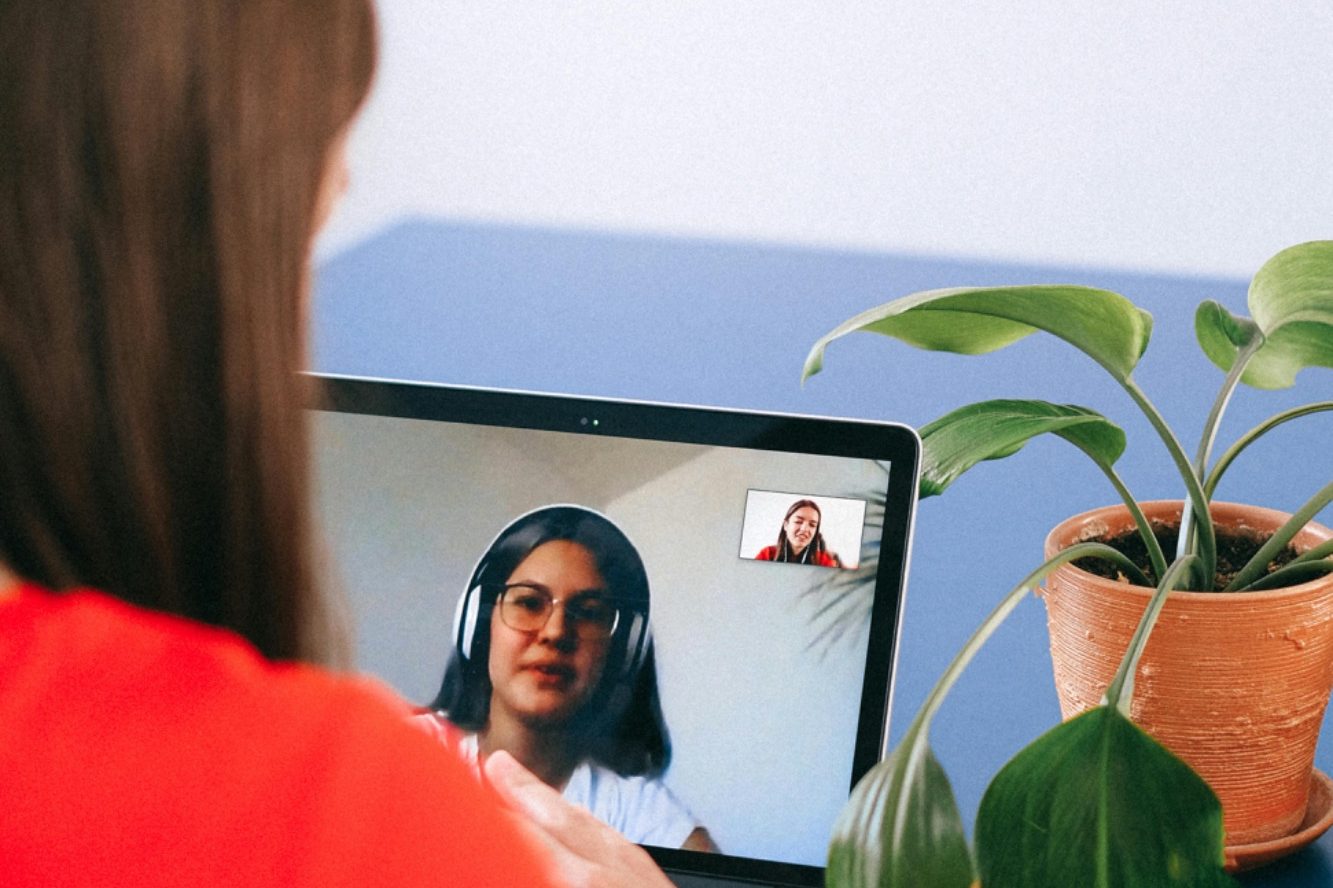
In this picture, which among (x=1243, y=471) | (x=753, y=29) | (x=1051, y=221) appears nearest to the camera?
(x=1243, y=471)

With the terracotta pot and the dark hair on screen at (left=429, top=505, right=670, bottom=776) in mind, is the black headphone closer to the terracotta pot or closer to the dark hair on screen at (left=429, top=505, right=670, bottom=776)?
→ the dark hair on screen at (left=429, top=505, right=670, bottom=776)

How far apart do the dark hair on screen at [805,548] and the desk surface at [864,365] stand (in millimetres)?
172

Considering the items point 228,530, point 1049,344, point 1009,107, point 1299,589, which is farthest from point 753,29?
point 228,530

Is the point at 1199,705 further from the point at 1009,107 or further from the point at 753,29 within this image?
the point at 753,29

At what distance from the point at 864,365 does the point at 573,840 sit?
1105mm

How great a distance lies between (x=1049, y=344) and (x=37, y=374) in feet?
4.70

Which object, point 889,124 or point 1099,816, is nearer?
point 1099,816

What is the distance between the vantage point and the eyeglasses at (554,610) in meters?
0.61

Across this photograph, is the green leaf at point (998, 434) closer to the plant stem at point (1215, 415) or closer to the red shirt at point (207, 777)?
the plant stem at point (1215, 415)

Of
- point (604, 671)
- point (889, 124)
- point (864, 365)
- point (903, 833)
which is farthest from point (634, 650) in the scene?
point (889, 124)

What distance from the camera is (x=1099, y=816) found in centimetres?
47

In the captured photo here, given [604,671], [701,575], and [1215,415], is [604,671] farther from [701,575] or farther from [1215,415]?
[1215,415]

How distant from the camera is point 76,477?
34 cm

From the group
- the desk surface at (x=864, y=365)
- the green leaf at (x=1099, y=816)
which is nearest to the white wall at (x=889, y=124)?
the desk surface at (x=864, y=365)
